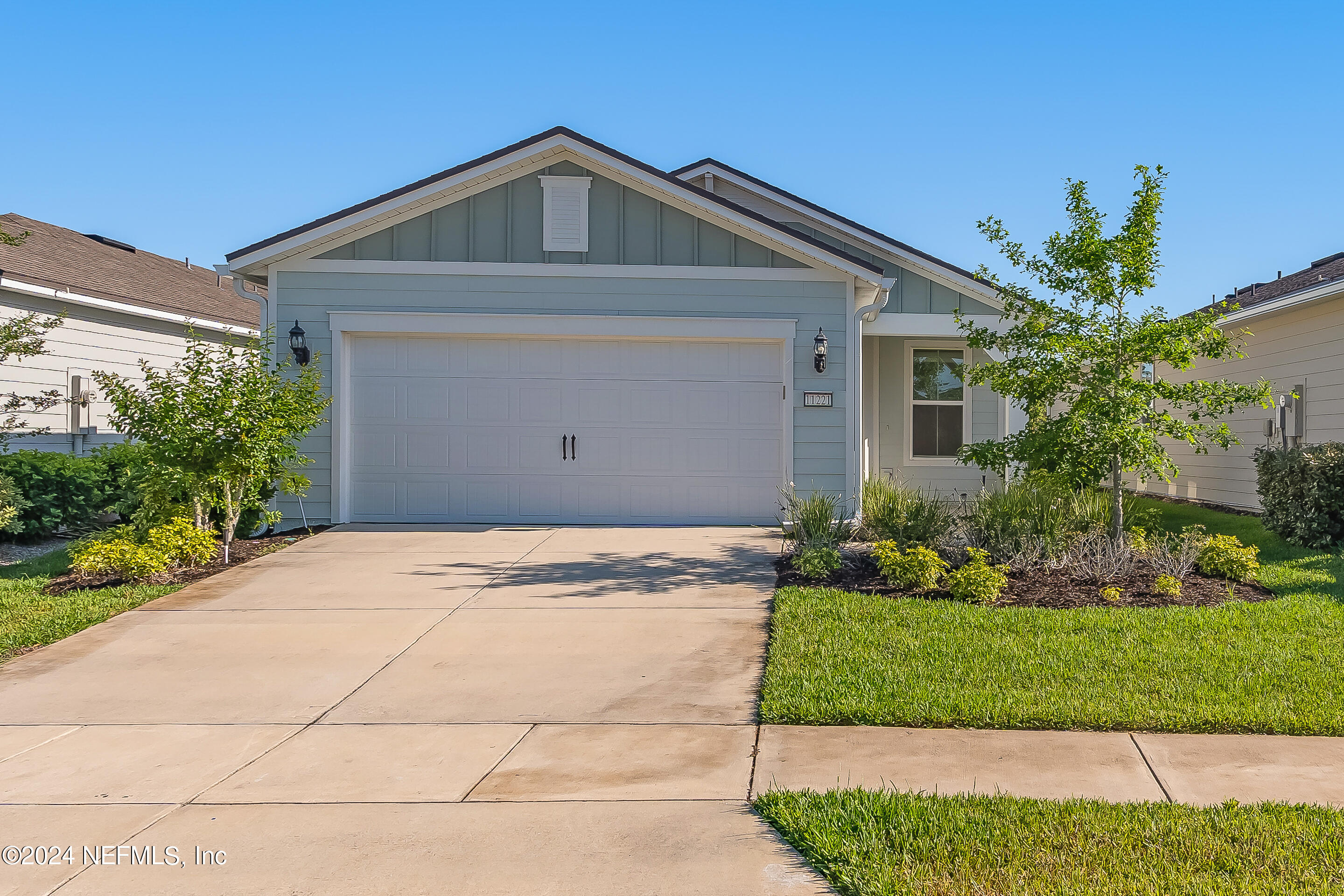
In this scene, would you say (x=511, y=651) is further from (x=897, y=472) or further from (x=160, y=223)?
(x=160, y=223)

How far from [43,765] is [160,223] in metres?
16.6

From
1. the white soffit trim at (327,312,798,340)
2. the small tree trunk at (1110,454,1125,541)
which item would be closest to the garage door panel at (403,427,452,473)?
the white soffit trim at (327,312,798,340)

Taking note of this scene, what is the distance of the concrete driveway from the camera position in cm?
359

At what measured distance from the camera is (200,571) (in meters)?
9.45

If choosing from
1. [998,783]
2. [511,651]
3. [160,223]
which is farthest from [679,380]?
[160,223]

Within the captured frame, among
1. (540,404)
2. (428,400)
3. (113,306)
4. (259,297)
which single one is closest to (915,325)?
(540,404)

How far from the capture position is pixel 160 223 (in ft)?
61.5

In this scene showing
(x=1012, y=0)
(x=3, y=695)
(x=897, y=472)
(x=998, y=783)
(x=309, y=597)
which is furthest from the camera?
(x=897, y=472)

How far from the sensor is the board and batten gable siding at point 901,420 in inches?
606

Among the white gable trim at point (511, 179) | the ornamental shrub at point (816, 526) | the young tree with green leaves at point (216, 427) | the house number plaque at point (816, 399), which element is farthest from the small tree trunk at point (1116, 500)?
the young tree with green leaves at point (216, 427)

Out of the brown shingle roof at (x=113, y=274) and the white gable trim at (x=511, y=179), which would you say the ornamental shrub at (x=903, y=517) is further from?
the brown shingle roof at (x=113, y=274)

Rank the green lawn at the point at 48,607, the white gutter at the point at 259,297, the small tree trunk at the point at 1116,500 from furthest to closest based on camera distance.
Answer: the white gutter at the point at 259,297 → the small tree trunk at the point at 1116,500 → the green lawn at the point at 48,607

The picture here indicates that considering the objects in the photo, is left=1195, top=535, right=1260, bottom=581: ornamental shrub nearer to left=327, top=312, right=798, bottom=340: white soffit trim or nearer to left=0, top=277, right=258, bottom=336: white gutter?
left=327, top=312, right=798, bottom=340: white soffit trim

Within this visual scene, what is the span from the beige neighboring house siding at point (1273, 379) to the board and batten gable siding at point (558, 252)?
6719 mm
